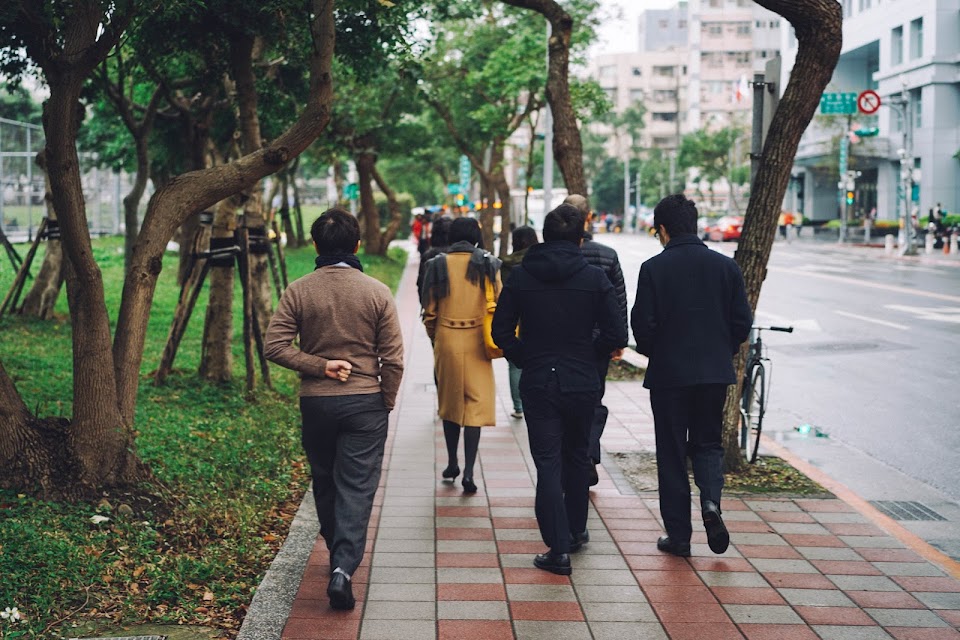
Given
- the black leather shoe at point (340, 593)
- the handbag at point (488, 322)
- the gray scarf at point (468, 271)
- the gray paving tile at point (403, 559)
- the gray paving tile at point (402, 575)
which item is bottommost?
the gray paving tile at point (403, 559)

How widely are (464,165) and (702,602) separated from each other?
108ft

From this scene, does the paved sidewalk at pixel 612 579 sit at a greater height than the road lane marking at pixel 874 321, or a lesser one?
greater

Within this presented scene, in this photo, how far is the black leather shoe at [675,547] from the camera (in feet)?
19.5

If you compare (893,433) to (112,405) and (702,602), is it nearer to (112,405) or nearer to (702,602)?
(702,602)

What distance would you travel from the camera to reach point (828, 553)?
237 inches

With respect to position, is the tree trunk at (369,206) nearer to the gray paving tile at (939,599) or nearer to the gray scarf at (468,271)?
the gray scarf at (468,271)

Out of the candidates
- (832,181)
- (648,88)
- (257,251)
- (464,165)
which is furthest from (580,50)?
(648,88)

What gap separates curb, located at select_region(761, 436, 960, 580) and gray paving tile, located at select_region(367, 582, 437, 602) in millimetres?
2531

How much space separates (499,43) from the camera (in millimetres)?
31875

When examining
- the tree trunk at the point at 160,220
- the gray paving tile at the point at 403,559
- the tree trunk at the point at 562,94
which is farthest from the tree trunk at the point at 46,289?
the gray paving tile at the point at 403,559

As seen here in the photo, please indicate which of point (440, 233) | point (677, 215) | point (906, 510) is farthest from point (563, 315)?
point (440, 233)

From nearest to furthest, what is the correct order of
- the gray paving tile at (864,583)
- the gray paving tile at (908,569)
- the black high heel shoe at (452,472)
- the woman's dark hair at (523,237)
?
1. the gray paving tile at (864,583)
2. the gray paving tile at (908,569)
3. the black high heel shoe at (452,472)
4. the woman's dark hair at (523,237)

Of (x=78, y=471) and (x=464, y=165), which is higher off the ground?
(x=464, y=165)

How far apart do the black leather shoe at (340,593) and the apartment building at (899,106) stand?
133 feet
